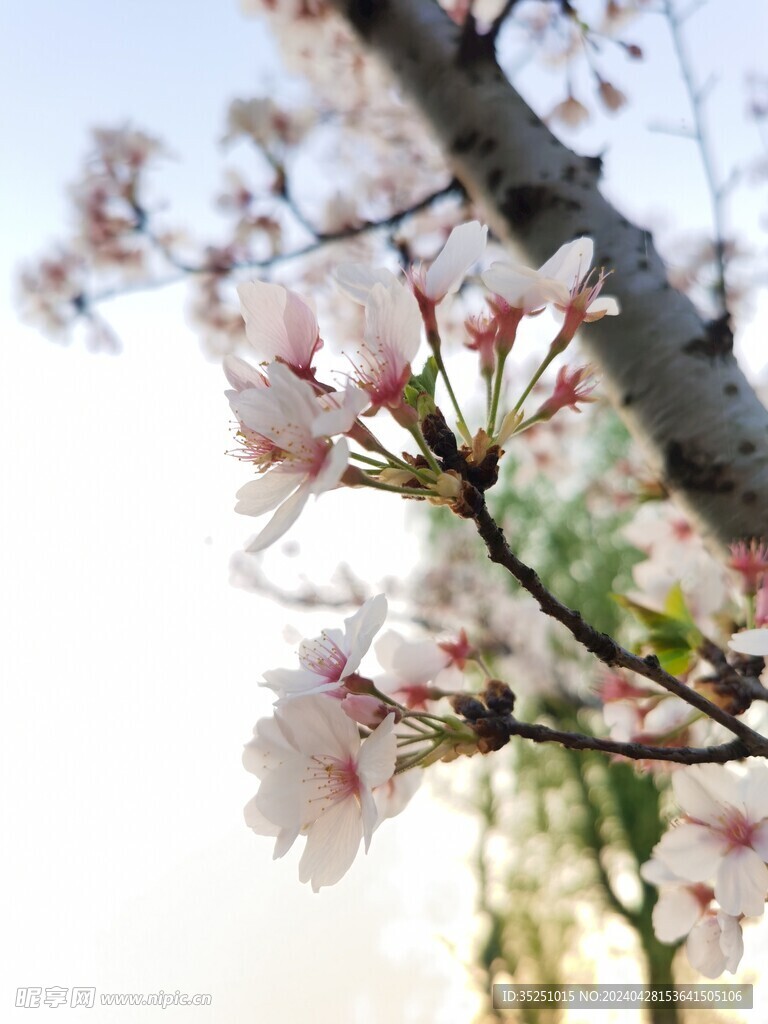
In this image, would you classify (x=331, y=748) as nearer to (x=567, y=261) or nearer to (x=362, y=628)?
(x=362, y=628)

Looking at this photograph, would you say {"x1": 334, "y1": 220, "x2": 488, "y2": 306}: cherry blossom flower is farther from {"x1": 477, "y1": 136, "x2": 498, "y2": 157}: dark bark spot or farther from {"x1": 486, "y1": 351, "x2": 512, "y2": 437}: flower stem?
{"x1": 477, "y1": 136, "x2": 498, "y2": 157}: dark bark spot

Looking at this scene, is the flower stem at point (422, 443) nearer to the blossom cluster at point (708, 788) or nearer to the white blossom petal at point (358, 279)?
the white blossom petal at point (358, 279)

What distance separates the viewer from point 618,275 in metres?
0.79

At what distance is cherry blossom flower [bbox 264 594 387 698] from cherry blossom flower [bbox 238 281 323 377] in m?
0.15

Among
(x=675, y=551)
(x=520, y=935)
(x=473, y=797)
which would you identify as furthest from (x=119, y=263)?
(x=520, y=935)

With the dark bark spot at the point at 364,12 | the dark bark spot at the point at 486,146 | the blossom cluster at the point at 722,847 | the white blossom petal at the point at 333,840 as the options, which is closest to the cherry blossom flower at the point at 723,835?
the blossom cluster at the point at 722,847

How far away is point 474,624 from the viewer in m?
3.29

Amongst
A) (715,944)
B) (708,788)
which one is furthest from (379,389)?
(715,944)

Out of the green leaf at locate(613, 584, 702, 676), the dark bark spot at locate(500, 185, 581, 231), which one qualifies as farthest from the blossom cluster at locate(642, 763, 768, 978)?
the dark bark spot at locate(500, 185, 581, 231)

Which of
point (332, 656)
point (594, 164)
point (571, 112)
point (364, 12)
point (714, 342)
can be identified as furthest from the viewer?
point (571, 112)

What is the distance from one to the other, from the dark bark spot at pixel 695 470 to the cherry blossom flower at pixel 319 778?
44cm

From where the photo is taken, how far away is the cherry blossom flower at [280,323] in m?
0.45

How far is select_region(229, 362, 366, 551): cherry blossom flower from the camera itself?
381mm

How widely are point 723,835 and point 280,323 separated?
47 centimetres
